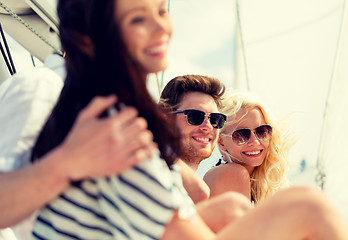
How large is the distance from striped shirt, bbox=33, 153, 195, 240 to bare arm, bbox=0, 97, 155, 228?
0.05m

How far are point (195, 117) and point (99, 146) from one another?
1609 mm

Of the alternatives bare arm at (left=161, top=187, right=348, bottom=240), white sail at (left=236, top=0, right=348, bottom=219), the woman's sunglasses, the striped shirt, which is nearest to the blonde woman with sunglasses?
the woman's sunglasses

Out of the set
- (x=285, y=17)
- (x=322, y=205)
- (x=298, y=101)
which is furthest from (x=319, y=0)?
(x=322, y=205)

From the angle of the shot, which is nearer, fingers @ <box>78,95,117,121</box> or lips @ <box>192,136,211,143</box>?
fingers @ <box>78,95,117,121</box>

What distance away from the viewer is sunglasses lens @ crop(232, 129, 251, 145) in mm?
2363

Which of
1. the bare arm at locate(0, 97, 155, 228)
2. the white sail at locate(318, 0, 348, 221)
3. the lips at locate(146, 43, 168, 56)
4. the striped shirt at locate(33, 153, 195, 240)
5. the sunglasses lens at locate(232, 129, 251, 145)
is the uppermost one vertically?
the lips at locate(146, 43, 168, 56)

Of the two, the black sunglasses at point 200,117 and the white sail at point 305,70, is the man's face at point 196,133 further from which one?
the white sail at point 305,70

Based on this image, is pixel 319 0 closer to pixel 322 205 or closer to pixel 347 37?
pixel 347 37

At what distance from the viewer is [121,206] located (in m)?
0.80

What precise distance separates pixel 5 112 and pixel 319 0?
7990mm

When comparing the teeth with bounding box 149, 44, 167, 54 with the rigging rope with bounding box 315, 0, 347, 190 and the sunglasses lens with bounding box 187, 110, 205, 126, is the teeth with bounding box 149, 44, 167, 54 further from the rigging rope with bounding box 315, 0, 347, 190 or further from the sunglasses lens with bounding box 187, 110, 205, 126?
the rigging rope with bounding box 315, 0, 347, 190

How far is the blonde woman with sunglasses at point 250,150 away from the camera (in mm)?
2279

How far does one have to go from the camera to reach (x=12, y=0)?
3.19 metres

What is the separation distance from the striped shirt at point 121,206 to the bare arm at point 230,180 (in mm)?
1369
